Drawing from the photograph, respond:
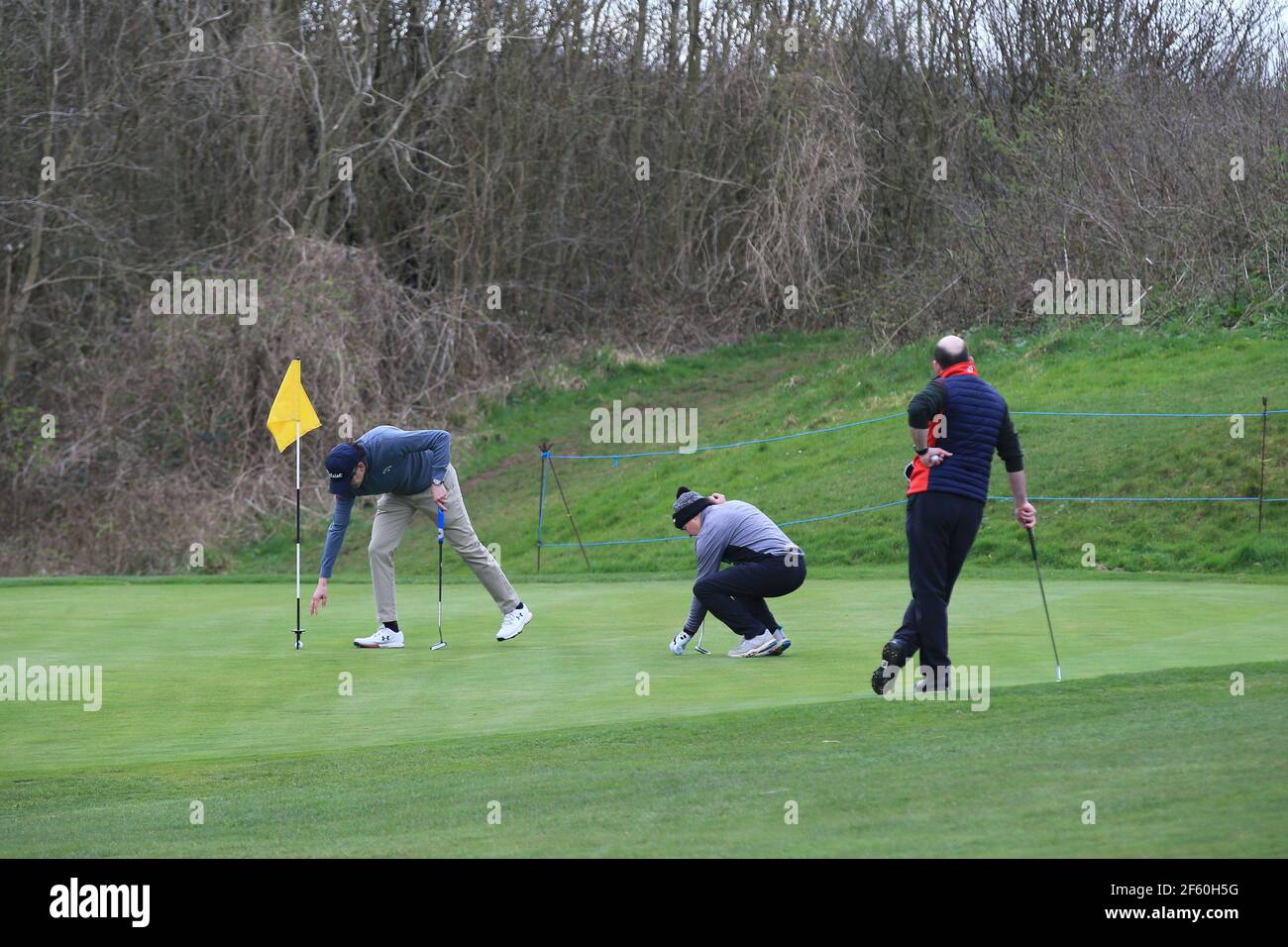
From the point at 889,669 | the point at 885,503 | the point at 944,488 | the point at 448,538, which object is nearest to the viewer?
the point at 944,488

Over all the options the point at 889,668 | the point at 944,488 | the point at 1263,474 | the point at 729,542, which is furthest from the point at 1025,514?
the point at 1263,474

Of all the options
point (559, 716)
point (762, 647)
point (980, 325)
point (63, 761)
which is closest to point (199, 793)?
point (63, 761)

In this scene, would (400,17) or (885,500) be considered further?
(400,17)

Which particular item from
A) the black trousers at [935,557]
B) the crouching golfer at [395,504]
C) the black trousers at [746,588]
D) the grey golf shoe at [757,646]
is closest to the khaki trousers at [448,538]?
the crouching golfer at [395,504]

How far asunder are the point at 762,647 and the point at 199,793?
5.03 metres

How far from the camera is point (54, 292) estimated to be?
3133cm

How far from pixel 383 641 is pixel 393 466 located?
137 cm

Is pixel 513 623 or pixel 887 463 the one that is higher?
pixel 887 463

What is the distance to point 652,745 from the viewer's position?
27.0 ft

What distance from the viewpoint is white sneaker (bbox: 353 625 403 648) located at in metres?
13.0

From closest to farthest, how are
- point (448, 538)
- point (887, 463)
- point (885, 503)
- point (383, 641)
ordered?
point (383, 641) < point (448, 538) < point (885, 503) < point (887, 463)

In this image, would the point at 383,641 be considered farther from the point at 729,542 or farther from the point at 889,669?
the point at 889,669

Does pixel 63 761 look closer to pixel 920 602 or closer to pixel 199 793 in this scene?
pixel 199 793

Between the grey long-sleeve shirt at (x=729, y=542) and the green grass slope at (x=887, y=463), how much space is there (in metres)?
9.08
